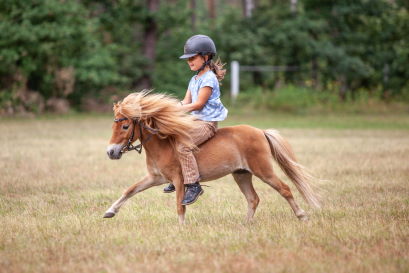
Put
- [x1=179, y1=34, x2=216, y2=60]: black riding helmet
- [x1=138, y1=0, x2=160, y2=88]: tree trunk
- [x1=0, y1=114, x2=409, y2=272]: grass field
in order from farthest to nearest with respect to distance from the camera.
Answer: [x1=138, y1=0, x2=160, y2=88]: tree trunk < [x1=179, y1=34, x2=216, y2=60]: black riding helmet < [x1=0, y1=114, x2=409, y2=272]: grass field

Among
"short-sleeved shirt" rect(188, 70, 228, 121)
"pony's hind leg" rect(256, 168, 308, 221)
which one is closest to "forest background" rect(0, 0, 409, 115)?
"short-sleeved shirt" rect(188, 70, 228, 121)

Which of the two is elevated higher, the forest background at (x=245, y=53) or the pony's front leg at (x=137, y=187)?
the pony's front leg at (x=137, y=187)

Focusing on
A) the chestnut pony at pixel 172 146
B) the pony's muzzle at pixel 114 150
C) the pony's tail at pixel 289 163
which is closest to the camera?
the pony's muzzle at pixel 114 150

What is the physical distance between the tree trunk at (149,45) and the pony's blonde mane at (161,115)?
26.0 metres

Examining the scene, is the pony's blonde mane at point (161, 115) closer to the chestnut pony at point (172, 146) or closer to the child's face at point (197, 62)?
the chestnut pony at point (172, 146)

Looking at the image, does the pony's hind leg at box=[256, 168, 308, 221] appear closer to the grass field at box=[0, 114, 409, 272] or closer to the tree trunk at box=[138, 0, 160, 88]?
the grass field at box=[0, 114, 409, 272]

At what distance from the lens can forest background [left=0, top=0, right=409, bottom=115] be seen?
94.2ft

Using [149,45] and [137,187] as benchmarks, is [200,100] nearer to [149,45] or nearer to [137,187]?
[137,187]

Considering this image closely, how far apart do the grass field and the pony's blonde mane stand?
107 centimetres

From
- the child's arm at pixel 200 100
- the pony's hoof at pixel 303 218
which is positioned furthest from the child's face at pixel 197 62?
the pony's hoof at pixel 303 218

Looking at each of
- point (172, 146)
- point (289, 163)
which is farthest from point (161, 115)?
point (289, 163)

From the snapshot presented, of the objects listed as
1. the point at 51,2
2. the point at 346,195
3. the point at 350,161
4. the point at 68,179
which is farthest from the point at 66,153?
the point at 51,2

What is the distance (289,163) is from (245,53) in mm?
25974

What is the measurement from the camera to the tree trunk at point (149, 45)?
33.0 meters
